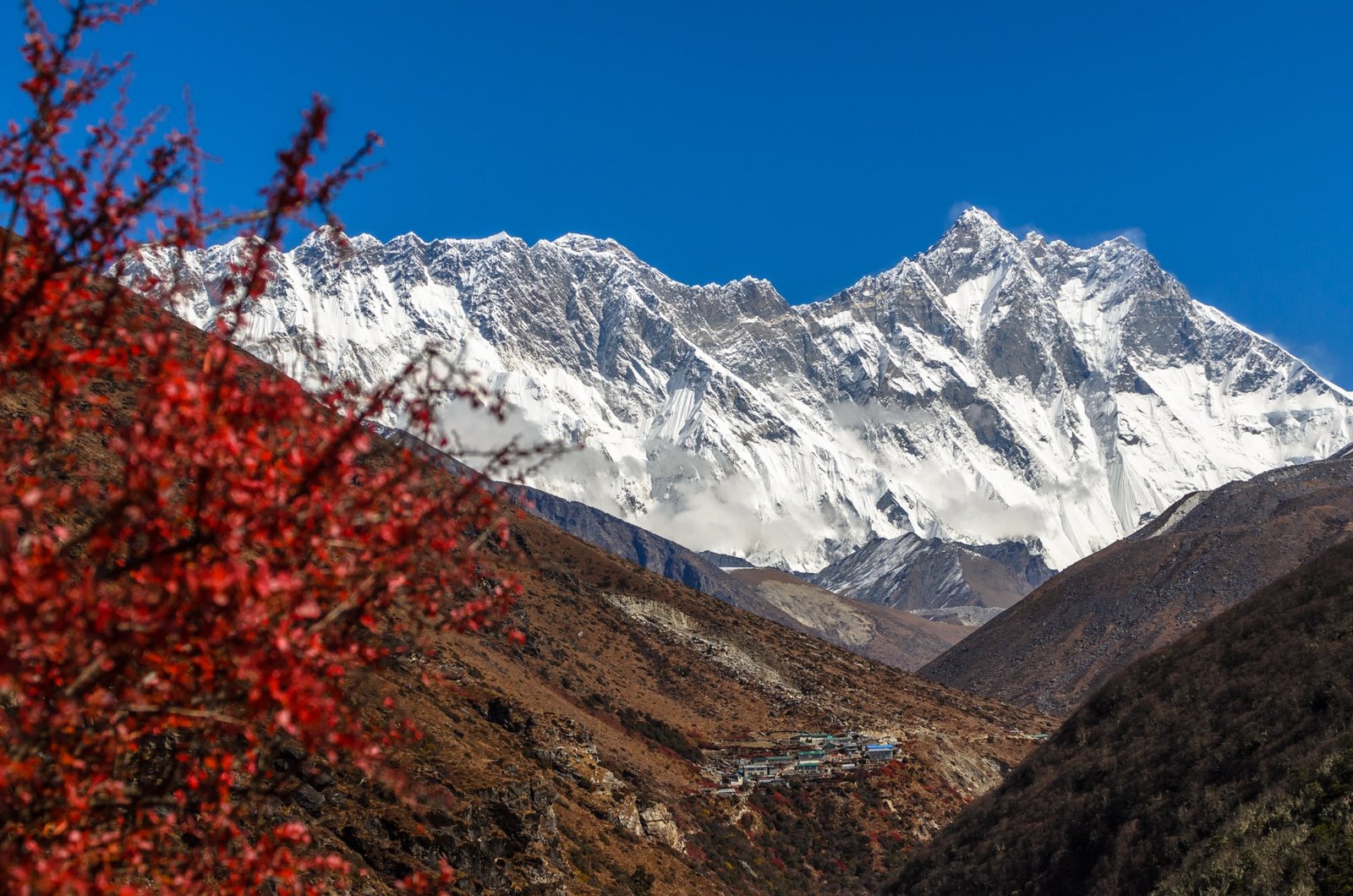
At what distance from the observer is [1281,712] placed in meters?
36.2

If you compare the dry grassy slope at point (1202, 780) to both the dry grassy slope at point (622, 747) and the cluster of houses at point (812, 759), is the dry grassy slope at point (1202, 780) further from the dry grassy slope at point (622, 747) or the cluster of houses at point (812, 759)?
the cluster of houses at point (812, 759)

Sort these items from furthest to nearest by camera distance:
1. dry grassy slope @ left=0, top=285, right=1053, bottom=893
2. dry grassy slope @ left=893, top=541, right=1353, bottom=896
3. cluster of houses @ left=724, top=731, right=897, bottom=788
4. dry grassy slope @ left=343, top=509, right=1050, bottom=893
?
cluster of houses @ left=724, top=731, right=897, bottom=788 < dry grassy slope @ left=343, top=509, right=1050, bottom=893 < dry grassy slope @ left=0, top=285, right=1053, bottom=893 < dry grassy slope @ left=893, top=541, right=1353, bottom=896

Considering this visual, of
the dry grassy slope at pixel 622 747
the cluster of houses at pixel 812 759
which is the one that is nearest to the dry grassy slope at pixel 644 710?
the dry grassy slope at pixel 622 747

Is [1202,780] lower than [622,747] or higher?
higher

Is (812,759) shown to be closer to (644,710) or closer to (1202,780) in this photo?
(644,710)

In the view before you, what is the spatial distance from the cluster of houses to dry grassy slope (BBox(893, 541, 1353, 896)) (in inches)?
1009

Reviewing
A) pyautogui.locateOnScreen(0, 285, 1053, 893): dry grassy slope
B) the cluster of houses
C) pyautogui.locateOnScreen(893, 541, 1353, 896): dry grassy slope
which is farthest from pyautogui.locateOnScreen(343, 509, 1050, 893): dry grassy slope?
pyautogui.locateOnScreen(893, 541, 1353, 896): dry grassy slope

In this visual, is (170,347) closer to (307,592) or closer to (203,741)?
(307,592)

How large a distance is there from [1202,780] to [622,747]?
148ft

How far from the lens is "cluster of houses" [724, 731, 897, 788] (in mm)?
78500

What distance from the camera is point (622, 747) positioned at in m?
73.2

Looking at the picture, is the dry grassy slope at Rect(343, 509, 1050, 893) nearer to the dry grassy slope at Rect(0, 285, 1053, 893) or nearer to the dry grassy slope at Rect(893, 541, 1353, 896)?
the dry grassy slope at Rect(0, 285, 1053, 893)

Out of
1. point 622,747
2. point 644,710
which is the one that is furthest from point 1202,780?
point 644,710

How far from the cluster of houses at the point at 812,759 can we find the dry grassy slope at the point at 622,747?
270cm
